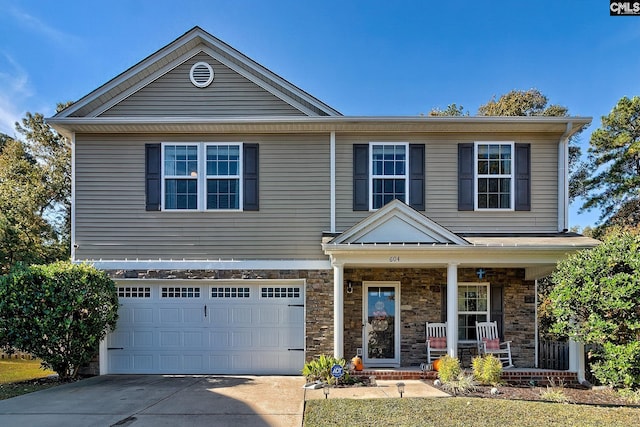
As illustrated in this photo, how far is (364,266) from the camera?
9109mm

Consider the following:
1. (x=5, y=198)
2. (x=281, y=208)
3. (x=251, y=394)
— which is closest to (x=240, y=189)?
(x=281, y=208)

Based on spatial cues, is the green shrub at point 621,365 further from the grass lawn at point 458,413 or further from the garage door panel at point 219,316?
the garage door panel at point 219,316

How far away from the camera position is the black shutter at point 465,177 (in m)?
9.27

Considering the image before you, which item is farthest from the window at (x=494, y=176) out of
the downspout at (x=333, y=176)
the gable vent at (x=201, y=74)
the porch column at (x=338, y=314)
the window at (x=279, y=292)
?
the gable vent at (x=201, y=74)

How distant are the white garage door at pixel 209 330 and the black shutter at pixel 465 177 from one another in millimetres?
4176

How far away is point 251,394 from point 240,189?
428cm

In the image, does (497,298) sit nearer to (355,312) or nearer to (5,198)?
(355,312)

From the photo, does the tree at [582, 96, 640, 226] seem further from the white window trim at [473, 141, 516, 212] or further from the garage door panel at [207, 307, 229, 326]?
the garage door panel at [207, 307, 229, 326]

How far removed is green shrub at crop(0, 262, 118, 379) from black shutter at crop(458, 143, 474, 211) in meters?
7.98

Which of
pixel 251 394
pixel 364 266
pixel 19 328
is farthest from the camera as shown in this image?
pixel 364 266

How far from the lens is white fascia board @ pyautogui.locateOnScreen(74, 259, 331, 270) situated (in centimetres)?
902

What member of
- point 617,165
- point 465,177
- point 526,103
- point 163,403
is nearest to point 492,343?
point 465,177

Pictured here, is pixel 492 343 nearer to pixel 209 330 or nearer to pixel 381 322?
pixel 381 322

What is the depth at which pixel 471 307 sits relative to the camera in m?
9.48
